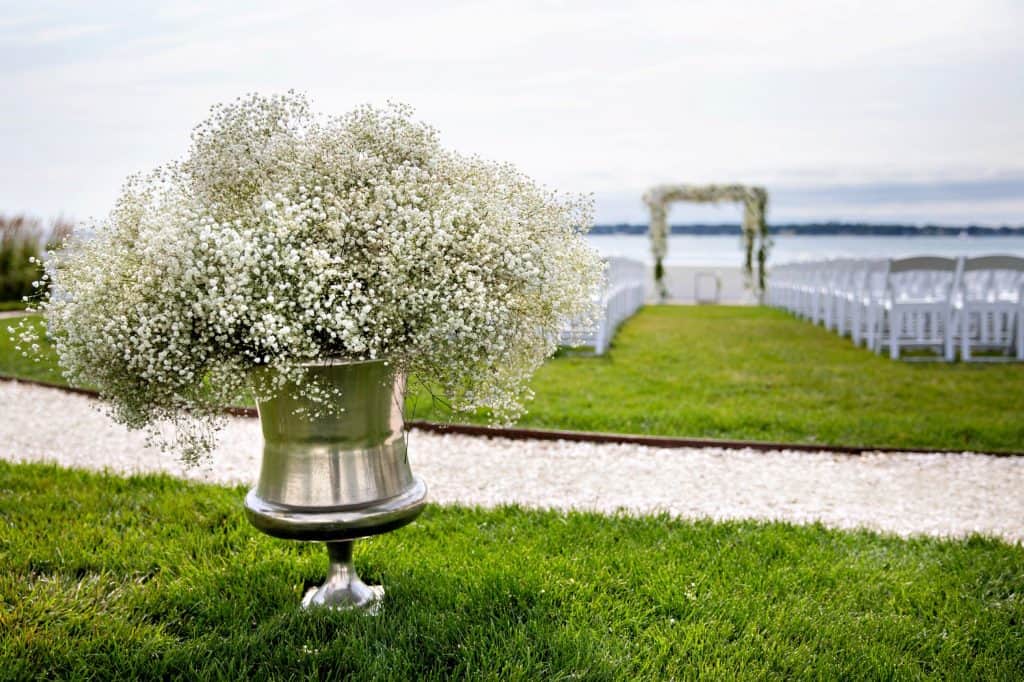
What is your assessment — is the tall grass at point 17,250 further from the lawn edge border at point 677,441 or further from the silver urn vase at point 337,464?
the silver urn vase at point 337,464

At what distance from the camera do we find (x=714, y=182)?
77.3 ft

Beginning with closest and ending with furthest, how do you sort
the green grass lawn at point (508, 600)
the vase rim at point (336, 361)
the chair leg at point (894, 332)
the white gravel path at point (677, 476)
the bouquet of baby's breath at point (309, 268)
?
1. the bouquet of baby's breath at point (309, 268)
2. the vase rim at point (336, 361)
3. the green grass lawn at point (508, 600)
4. the white gravel path at point (677, 476)
5. the chair leg at point (894, 332)

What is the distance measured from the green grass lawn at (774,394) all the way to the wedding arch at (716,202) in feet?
33.2

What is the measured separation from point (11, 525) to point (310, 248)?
2.70 meters

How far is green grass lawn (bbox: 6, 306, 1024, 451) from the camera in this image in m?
6.84

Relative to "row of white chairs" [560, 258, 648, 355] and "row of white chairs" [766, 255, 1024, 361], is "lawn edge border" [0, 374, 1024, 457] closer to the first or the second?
"row of white chairs" [560, 258, 648, 355]

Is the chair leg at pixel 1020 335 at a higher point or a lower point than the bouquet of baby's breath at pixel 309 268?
lower

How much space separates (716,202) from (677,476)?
19177 millimetres

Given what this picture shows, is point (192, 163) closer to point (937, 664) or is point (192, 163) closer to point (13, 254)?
point (937, 664)

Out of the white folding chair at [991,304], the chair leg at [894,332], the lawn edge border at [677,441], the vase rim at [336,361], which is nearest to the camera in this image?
the vase rim at [336,361]

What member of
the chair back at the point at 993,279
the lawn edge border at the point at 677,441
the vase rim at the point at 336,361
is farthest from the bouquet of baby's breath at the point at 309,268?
the chair back at the point at 993,279

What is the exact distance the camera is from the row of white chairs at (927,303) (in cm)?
1094

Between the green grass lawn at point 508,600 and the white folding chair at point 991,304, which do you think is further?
the white folding chair at point 991,304

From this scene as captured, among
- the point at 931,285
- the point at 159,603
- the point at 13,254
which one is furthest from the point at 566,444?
the point at 13,254
